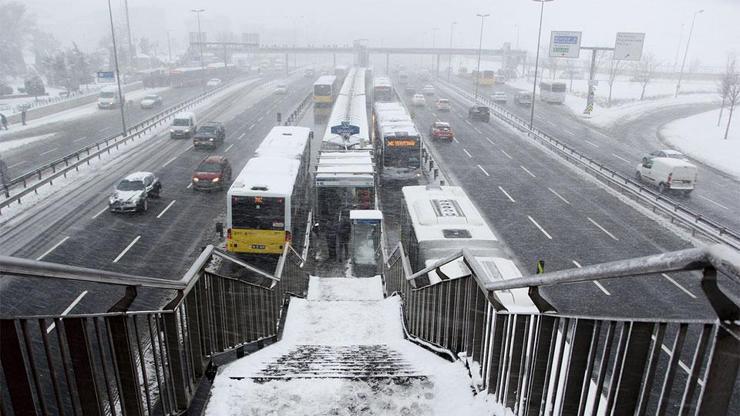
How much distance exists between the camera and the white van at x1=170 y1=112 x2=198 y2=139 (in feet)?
146

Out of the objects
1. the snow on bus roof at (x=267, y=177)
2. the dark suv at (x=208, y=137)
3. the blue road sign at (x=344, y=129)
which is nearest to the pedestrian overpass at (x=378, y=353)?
the snow on bus roof at (x=267, y=177)

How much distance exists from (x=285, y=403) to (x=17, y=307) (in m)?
13.7

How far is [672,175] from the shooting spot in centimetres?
2998

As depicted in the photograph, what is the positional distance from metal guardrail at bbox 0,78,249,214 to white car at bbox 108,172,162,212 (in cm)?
435

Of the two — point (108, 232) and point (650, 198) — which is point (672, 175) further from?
point (108, 232)

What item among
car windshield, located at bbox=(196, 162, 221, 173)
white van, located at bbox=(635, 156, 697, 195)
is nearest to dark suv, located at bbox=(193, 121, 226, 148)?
car windshield, located at bbox=(196, 162, 221, 173)

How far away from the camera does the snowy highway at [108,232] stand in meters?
16.4

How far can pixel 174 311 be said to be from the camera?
15.0ft

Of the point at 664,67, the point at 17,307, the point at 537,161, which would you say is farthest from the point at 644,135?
the point at 664,67

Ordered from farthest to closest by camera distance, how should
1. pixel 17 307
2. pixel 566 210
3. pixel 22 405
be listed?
pixel 566 210
pixel 17 307
pixel 22 405

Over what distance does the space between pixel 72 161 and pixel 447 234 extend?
3009 centimetres

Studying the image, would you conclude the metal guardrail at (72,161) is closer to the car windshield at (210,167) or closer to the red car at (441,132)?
the car windshield at (210,167)

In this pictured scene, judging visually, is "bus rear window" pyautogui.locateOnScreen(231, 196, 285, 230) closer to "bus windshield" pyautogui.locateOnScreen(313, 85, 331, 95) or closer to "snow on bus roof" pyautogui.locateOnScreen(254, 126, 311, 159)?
"snow on bus roof" pyautogui.locateOnScreen(254, 126, 311, 159)

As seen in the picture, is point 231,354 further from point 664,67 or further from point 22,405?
point 664,67
